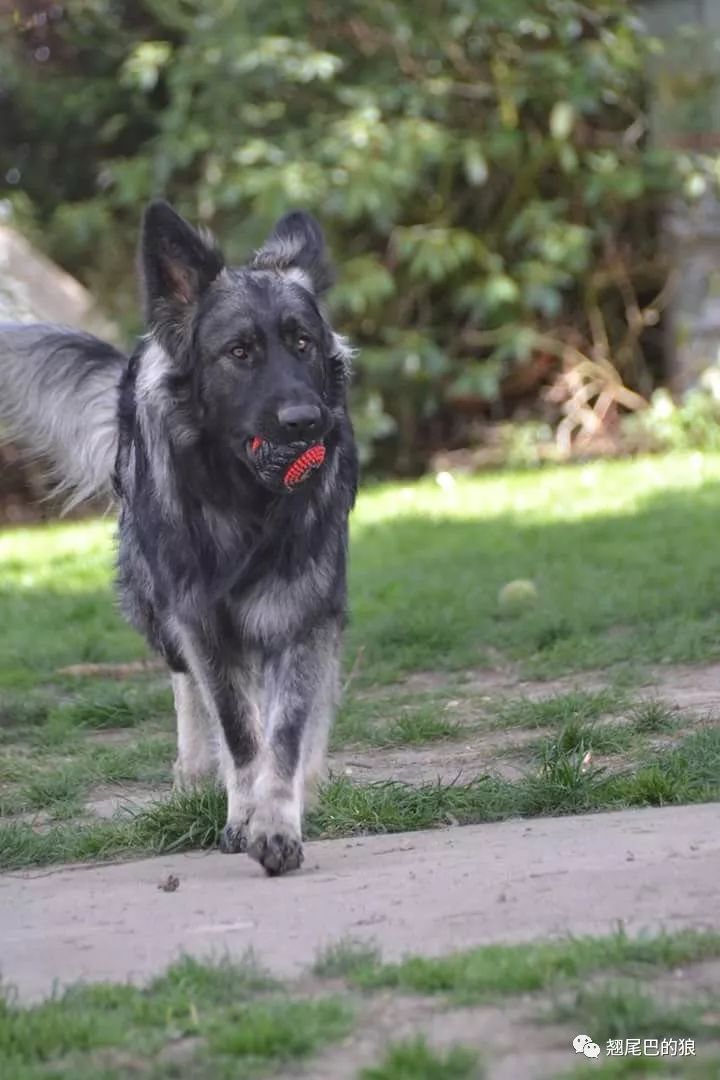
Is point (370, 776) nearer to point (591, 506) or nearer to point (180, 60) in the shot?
point (591, 506)

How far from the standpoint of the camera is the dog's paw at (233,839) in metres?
4.47

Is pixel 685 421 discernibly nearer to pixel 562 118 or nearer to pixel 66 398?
pixel 562 118

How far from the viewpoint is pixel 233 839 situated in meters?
4.49

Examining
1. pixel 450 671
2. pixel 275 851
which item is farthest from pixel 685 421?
pixel 275 851

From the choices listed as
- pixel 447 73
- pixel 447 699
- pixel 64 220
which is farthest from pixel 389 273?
pixel 447 699

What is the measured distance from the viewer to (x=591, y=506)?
10.8 m

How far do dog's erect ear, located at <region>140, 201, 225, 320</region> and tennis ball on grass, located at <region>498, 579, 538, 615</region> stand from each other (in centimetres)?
344

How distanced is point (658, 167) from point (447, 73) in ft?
6.44

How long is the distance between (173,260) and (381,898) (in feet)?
6.50

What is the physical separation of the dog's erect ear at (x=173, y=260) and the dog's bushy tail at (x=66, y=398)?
3.48 feet

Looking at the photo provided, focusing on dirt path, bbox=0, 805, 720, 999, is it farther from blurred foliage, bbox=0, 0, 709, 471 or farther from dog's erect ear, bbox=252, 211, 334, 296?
blurred foliage, bbox=0, 0, 709, 471

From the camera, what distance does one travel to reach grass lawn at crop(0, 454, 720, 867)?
15.3 feet

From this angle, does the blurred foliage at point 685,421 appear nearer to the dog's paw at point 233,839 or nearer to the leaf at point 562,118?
the leaf at point 562,118

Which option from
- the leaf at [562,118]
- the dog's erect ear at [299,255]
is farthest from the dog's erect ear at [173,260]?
the leaf at [562,118]
